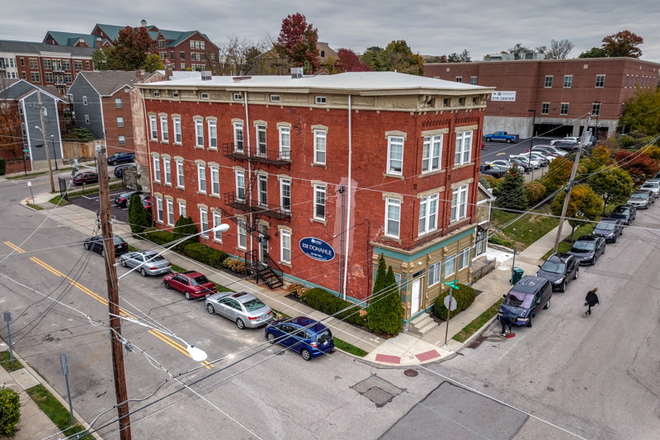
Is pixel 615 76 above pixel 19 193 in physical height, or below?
above

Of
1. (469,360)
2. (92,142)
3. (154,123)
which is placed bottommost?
(469,360)

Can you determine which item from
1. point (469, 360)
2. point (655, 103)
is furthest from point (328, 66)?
point (469, 360)

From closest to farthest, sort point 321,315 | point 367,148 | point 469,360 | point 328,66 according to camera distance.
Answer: point 469,360
point 367,148
point 321,315
point 328,66

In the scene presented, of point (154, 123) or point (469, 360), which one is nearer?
point (469, 360)

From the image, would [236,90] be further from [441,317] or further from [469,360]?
[469,360]

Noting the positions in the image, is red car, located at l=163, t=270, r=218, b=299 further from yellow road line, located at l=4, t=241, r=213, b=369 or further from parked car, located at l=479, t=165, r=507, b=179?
parked car, located at l=479, t=165, r=507, b=179

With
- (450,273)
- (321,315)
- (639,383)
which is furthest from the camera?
(450,273)
